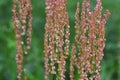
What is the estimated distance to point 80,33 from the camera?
83.6 inches

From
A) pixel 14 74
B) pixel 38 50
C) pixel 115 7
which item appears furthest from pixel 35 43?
pixel 115 7

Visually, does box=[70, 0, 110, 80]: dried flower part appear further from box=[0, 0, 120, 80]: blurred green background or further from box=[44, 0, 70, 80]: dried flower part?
box=[0, 0, 120, 80]: blurred green background

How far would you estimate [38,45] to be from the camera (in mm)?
4516

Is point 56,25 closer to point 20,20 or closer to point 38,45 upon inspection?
point 20,20

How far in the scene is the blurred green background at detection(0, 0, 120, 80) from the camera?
13.6ft

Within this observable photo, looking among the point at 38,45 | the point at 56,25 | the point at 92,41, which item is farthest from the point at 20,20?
the point at 38,45

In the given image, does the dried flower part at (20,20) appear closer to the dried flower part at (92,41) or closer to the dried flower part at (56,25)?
the dried flower part at (56,25)

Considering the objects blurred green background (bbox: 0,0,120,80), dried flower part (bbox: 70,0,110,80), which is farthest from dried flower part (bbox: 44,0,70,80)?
blurred green background (bbox: 0,0,120,80)

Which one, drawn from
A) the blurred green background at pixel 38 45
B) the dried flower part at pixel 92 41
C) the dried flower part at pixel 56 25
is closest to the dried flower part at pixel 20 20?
the dried flower part at pixel 56 25

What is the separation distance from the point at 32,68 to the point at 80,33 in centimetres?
Result: 211

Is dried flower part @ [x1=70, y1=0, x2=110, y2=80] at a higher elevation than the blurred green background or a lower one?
higher

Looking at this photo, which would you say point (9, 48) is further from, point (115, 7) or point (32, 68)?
point (115, 7)

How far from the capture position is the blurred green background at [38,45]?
415 centimetres

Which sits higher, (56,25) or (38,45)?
(56,25)
